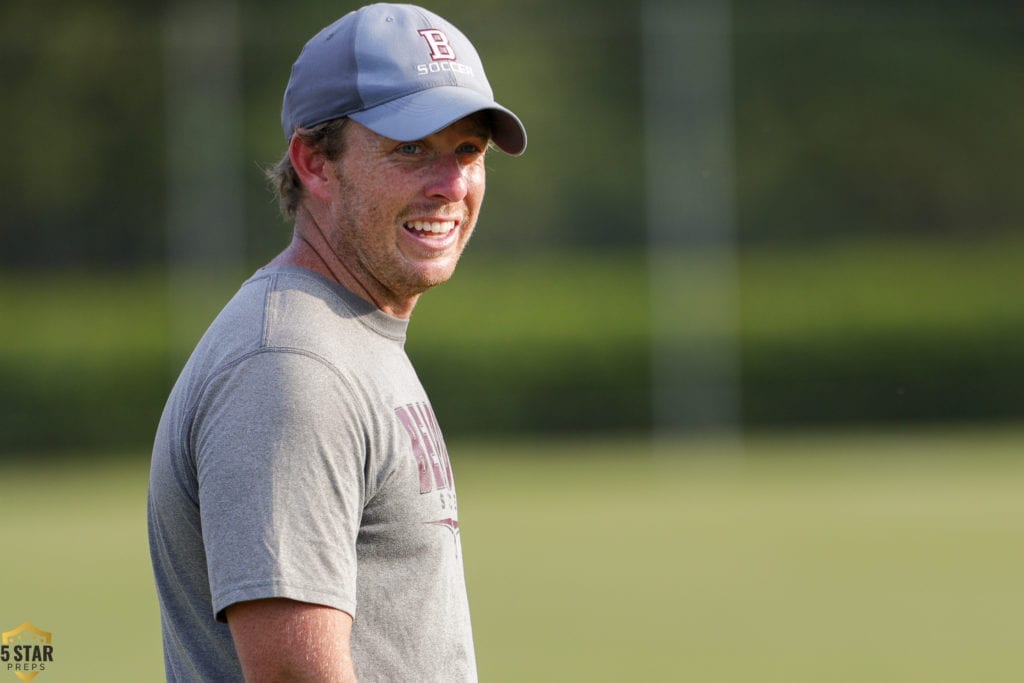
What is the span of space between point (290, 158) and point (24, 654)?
4.63 meters

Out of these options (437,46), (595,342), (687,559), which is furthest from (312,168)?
(595,342)

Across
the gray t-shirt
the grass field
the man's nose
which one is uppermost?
the man's nose

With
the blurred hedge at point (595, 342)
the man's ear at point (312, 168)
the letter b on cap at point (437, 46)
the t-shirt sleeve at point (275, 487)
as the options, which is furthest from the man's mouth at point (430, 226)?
the blurred hedge at point (595, 342)

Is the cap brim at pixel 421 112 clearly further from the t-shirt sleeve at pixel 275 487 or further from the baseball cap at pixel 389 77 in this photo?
the t-shirt sleeve at pixel 275 487

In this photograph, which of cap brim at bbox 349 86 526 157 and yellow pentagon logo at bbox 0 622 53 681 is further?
yellow pentagon logo at bbox 0 622 53 681

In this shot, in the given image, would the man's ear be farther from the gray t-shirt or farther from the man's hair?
the gray t-shirt

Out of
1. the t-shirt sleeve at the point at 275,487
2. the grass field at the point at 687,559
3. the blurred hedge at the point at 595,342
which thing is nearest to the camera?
the t-shirt sleeve at the point at 275,487

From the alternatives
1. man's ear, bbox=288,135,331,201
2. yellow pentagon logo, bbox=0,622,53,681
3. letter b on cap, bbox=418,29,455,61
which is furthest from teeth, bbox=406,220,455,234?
yellow pentagon logo, bbox=0,622,53,681

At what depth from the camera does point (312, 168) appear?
272 cm

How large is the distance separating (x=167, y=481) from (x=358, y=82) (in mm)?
707

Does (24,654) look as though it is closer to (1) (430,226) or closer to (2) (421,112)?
(1) (430,226)

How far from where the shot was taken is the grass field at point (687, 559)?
7.39 m

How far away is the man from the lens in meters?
2.26

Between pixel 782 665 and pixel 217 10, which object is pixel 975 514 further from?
pixel 217 10
